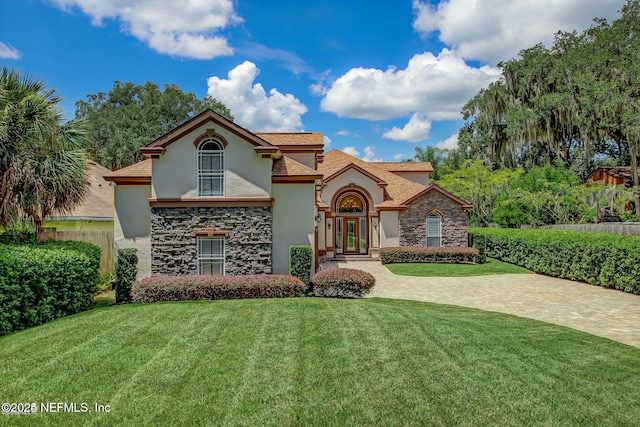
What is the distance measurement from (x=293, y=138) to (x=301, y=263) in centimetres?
899

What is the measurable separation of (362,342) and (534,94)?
37.9 meters

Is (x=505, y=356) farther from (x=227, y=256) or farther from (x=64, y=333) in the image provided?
(x=227, y=256)

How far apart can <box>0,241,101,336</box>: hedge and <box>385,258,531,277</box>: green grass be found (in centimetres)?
1410

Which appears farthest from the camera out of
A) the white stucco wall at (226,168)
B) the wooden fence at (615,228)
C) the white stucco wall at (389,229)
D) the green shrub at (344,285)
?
the white stucco wall at (389,229)

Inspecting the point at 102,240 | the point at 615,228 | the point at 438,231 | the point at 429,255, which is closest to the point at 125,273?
the point at 102,240

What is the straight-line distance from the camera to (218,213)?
14.4 metres

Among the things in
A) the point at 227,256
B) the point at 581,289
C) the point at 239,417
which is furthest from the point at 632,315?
the point at 227,256

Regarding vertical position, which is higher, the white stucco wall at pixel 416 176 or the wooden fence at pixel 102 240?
the white stucco wall at pixel 416 176

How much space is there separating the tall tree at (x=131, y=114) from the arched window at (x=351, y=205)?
71.4 feet

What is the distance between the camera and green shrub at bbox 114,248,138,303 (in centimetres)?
1362

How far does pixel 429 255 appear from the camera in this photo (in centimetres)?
2439

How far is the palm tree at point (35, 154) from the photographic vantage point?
1087 centimetres

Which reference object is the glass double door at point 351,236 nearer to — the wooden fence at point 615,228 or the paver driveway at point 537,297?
the paver driveway at point 537,297

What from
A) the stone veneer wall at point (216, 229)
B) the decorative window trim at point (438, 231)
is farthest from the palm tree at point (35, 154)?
the decorative window trim at point (438, 231)
